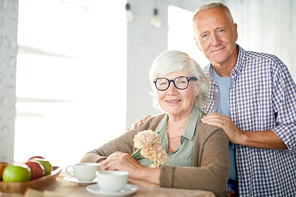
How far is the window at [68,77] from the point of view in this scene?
3.49 metres

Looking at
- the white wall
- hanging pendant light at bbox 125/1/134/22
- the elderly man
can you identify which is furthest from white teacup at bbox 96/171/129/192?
hanging pendant light at bbox 125/1/134/22

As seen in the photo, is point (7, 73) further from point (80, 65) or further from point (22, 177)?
point (22, 177)

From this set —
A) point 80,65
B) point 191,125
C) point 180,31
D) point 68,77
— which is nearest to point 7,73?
point 68,77

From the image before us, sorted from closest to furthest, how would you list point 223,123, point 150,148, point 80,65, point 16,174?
point 16,174, point 150,148, point 223,123, point 80,65

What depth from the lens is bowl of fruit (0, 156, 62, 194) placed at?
1041 mm

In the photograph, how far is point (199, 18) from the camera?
2.25 metres

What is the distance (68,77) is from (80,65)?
0.24 meters

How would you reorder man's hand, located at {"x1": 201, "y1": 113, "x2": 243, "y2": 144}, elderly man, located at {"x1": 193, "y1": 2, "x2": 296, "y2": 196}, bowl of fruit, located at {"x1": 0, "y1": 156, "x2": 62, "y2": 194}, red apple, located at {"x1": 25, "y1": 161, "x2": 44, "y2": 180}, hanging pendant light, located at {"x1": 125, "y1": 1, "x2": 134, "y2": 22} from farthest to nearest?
hanging pendant light, located at {"x1": 125, "y1": 1, "x2": 134, "y2": 22} → elderly man, located at {"x1": 193, "y1": 2, "x2": 296, "y2": 196} → man's hand, located at {"x1": 201, "y1": 113, "x2": 243, "y2": 144} → red apple, located at {"x1": 25, "y1": 161, "x2": 44, "y2": 180} → bowl of fruit, located at {"x1": 0, "y1": 156, "x2": 62, "y2": 194}

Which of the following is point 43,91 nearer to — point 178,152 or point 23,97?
point 23,97

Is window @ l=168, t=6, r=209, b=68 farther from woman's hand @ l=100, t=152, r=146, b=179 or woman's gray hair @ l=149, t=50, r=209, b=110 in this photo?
woman's hand @ l=100, t=152, r=146, b=179

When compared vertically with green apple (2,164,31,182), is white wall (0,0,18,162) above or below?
above

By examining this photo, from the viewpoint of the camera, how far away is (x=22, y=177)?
42.2 inches

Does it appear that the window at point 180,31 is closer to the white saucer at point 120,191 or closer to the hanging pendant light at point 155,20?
the hanging pendant light at point 155,20

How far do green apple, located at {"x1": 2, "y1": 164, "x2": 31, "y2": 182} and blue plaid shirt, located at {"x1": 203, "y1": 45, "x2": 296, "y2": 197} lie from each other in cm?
140
